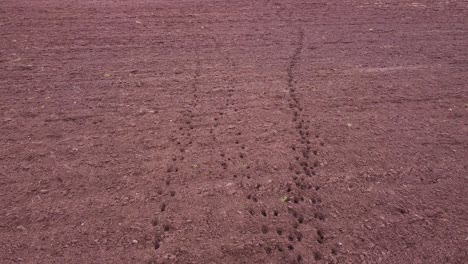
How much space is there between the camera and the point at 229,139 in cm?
567

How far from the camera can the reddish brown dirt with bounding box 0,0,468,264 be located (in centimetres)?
423

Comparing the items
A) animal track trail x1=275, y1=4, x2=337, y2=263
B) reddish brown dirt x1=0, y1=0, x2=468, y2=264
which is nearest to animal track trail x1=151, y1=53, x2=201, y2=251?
reddish brown dirt x1=0, y1=0, x2=468, y2=264

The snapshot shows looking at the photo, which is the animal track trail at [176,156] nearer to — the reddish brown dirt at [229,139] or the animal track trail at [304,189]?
the reddish brown dirt at [229,139]

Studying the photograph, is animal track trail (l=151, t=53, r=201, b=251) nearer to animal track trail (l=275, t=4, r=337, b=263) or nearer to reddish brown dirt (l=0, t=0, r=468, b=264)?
reddish brown dirt (l=0, t=0, r=468, b=264)

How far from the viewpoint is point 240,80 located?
7055 millimetres

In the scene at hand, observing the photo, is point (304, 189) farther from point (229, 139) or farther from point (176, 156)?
point (176, 156)

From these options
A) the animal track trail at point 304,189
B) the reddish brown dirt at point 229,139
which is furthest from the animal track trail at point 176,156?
the animal track trail at point 304,189

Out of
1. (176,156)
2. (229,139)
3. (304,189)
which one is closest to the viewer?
(304,189)

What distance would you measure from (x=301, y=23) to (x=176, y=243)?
6.99m

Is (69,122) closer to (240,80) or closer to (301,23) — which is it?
(240,80)

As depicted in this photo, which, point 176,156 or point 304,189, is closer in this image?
point 304,189

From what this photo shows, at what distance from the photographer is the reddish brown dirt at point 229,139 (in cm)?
423

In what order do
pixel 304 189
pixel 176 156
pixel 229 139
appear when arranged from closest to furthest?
pixel 304 189, pixel 176 156, pixel 229 139

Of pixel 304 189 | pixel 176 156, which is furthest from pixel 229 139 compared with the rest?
pixel 304 189
